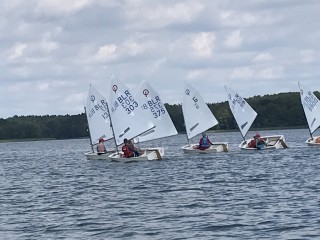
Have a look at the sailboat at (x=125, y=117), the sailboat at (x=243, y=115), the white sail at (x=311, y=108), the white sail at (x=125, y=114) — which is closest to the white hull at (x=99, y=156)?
the sailboat at (x=125, y=117)

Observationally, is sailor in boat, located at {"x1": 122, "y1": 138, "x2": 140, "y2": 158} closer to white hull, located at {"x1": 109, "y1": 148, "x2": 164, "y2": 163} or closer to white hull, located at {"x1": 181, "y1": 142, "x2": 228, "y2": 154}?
white hull, located at {"x1": 109, "y1": 148, "x2": 164, "y2": 163}

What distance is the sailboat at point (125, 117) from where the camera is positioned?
54500 millimetres

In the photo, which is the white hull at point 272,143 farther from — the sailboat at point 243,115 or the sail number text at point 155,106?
the sail number text at point 155,106

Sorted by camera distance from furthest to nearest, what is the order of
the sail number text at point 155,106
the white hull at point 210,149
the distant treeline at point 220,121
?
the distant treeline at point 220,121 < the white hull at point 210,149 < the sail number text at point 155,106

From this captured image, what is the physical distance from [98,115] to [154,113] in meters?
3.79

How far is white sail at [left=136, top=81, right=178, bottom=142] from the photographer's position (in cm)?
5873

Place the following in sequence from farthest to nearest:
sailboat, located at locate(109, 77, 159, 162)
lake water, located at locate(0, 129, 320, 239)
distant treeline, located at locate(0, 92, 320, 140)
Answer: distant treeline, located at locate(0, 92, 320, 140) < sailboat, located at locate(109, 77, 159, 162) < lake water, located at locate(0, 129, 320, 239)

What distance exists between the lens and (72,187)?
41.6 metres

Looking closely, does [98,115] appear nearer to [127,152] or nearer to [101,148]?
[101,148]

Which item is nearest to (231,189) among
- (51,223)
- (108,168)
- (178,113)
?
(51,223)

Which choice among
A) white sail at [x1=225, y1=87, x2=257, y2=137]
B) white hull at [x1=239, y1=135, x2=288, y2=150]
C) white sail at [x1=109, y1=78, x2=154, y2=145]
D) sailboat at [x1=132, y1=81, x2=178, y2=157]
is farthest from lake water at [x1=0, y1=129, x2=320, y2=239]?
white sail at [x1=225, y1=87, x2=257, y2=137]

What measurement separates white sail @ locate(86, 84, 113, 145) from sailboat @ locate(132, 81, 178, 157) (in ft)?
8.16

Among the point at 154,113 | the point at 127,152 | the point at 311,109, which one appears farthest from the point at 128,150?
the point at 311,109

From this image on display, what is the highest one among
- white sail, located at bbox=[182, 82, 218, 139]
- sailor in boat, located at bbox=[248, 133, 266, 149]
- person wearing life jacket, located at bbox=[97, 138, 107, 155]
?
white sail, located at bbox=[182, 82, 218, 139]
